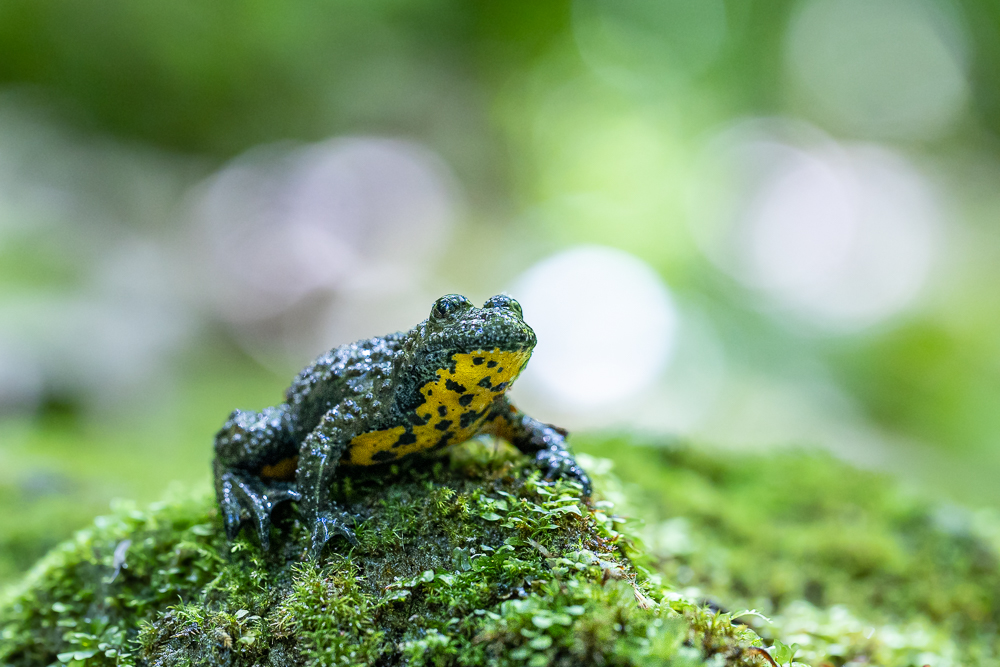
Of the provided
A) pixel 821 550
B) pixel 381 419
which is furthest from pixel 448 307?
pixel 821 550

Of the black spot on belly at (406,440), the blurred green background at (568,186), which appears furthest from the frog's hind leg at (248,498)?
the blurred green background at (568,186)

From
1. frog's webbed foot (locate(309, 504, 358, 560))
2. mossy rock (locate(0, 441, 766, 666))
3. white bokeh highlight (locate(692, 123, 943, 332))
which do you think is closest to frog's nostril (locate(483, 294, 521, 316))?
mossy rock (locate(0, 441, 766, 666))

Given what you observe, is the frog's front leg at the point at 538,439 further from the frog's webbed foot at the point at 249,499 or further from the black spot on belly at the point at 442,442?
the frog's webbed foot at the point at 249,499

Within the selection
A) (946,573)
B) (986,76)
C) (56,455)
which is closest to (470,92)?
(986,76)

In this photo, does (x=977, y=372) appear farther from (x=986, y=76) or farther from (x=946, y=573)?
(x=946, y=573)

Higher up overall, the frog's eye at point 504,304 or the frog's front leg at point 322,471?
the frog's eye at point 504,304

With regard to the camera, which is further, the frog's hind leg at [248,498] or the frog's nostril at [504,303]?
the frog's hind leg at [248,498]
